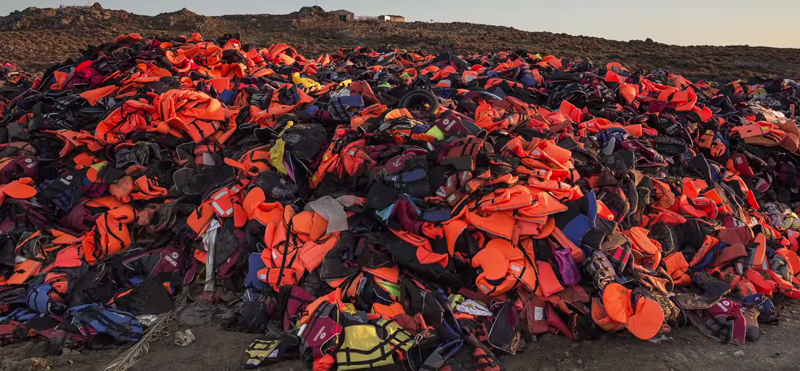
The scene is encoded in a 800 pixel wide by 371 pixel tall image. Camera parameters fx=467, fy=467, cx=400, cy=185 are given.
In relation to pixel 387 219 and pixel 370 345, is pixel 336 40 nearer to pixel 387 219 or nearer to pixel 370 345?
pixel 387 219

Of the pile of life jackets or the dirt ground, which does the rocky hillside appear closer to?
the pile of life jackets

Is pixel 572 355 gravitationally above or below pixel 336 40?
below

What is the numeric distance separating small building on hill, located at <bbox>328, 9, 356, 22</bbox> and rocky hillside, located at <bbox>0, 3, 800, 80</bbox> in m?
0.60

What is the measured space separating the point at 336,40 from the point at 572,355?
65.5 ft

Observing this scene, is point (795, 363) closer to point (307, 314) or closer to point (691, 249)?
point (691, 249)

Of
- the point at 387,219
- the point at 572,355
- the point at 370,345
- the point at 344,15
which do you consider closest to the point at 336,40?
the point at 344,15

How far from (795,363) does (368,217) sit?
9.92 ft

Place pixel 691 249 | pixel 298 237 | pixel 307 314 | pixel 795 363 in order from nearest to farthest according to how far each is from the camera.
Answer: pixel 795 363 < pixel 307 314 < pixel 298 237 < pixel 691 249

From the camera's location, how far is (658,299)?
3.25m

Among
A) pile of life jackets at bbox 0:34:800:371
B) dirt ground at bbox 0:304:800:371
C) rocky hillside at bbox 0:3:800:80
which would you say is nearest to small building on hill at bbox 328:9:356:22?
rocky hillside at bbox 0:3:800:80

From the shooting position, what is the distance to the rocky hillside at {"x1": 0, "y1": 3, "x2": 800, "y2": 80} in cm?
1536

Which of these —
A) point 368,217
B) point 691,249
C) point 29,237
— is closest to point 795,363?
point 691,249

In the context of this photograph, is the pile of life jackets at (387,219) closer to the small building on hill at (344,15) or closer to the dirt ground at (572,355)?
the dirt ground at (572,355)

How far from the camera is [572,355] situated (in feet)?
10.3
